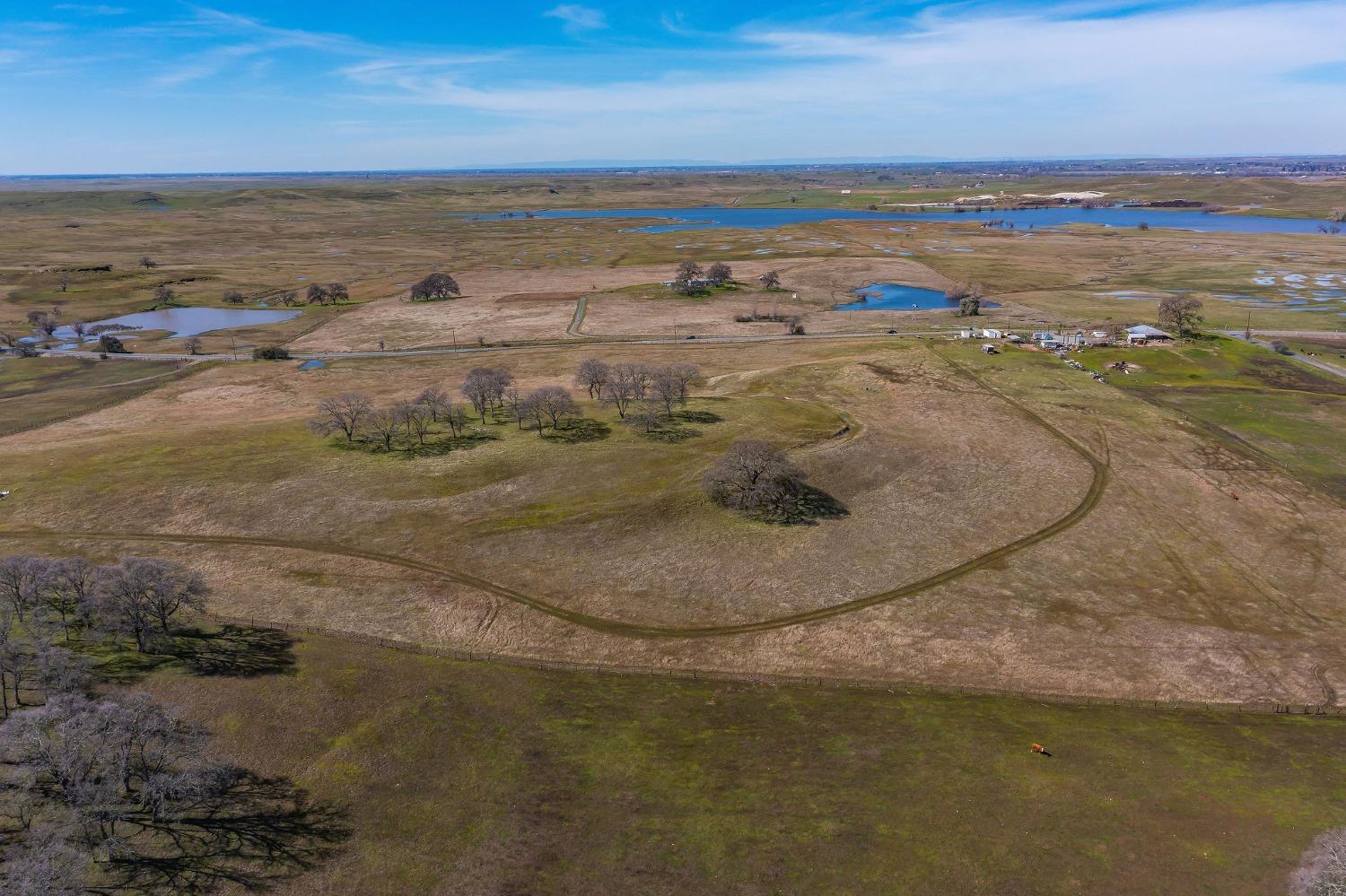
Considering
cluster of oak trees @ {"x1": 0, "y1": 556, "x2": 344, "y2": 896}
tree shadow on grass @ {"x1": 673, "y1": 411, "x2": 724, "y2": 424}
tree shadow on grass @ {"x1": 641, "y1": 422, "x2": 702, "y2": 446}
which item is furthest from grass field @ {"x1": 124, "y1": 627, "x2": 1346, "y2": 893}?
tree shadow on grass @ {"x1": 673, "y1": 411, "x2": 724, "y2": 424}

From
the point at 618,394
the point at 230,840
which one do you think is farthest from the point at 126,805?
the point at 618,394

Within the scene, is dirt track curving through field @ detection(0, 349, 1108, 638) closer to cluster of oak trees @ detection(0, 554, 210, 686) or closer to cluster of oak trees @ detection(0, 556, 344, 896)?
cluster of oak trees @ detection(0, 554, 210, 686)

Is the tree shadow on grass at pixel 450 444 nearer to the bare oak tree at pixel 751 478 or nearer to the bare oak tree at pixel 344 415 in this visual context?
the bare oak tree at pixel 344 415

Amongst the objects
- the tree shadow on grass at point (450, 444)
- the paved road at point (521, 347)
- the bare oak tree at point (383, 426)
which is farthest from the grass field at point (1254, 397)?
the bare oak tree at point (383, 426)

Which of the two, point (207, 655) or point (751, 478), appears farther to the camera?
point (751, 478)

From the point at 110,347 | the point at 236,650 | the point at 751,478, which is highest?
the point at 110,347

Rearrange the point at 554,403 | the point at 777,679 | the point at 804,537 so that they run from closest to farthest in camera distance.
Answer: the point at 777,679, the point at 804,537, the point at 554,403

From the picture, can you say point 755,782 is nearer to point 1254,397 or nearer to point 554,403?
point 554,403
